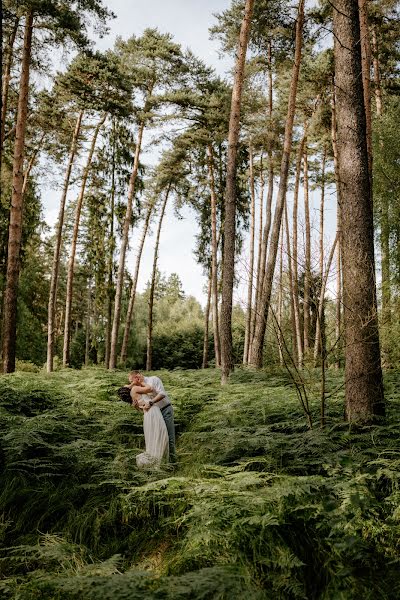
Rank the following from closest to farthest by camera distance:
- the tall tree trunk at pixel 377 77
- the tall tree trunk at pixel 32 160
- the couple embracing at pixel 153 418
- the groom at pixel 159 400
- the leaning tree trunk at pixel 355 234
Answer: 1. the leaning tree trunk at pixel 355 234
2. the couple embracing at pixel 153 418
3. the groom at pixel 159 400
4. the tall tree trunk at pixel 377 77
5. the tall tree trunk at pixel 32 160

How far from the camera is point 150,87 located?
64.0 feet

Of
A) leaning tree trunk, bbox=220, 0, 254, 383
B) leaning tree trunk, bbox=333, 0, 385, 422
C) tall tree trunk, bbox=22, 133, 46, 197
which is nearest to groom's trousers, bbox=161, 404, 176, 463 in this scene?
leaning tree trunk, bbox=333, 0, 385, 422

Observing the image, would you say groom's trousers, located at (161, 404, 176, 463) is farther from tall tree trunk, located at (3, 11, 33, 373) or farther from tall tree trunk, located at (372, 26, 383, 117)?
tall tree trunk, located at (372, 26, 383, 117)

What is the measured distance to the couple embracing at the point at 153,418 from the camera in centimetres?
590

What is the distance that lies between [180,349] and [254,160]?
1833 cm

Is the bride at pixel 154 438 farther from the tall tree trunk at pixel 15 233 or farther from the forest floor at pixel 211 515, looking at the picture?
the tall tree trunk at pixel 15 233

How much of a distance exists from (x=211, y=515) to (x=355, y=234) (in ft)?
12.7

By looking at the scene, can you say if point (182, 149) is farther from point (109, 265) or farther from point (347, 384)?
point (347, 384)

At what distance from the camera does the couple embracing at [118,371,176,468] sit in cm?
590

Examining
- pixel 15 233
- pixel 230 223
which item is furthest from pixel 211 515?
pixel 15 233

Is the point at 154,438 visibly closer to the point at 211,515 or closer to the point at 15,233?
the point at 211,515

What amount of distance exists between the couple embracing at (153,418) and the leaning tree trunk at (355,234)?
97.1 inches

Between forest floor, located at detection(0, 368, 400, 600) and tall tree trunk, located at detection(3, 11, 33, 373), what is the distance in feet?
20.3

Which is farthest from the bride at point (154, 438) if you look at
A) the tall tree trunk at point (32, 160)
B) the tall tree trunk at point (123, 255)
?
the tall tree trunk at point (32, 160)
